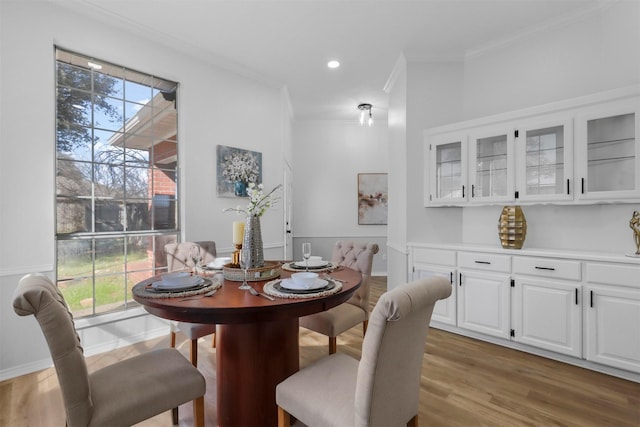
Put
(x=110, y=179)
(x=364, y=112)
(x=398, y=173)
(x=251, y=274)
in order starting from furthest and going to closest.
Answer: (x=364, y=112) → (x=398, y=173) → (x=110, y=179) → (x=251, y=274)

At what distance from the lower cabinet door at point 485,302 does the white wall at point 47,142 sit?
8.68 ft

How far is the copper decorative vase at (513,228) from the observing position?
9.09 feet

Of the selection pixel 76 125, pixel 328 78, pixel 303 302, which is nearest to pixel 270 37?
pixel 328 78

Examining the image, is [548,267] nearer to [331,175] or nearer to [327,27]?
[327,27]

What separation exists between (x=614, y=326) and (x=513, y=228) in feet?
3.18

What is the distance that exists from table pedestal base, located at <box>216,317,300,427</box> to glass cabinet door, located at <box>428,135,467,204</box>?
236cm

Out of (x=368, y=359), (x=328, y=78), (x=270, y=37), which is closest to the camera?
(x=368, y=359)

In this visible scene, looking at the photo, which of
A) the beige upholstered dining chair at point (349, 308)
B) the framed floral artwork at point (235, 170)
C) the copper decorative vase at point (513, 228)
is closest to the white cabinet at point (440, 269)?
the copper decorative vase at point (513, 228)

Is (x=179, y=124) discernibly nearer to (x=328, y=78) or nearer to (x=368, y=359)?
(x=328, y=78)

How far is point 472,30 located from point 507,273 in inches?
93.1

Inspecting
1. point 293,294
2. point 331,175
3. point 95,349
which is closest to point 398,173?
point 331,175

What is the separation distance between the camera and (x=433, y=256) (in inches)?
124

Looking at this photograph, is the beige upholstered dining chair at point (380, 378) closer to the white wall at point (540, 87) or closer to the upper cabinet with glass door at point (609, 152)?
the upper cabinet with glass door at point (609, 152)

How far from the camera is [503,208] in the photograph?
3.02m
